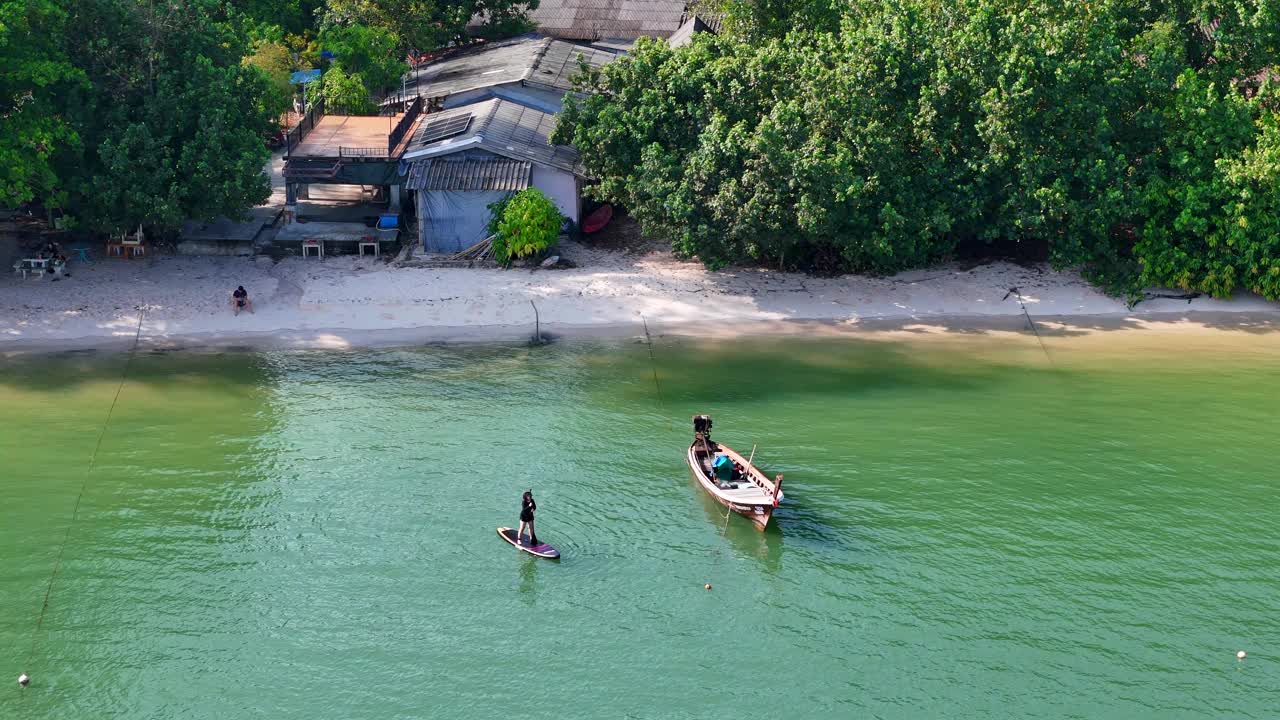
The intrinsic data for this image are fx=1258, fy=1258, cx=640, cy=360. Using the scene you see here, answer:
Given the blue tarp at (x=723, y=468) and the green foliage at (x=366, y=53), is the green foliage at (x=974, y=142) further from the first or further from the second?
the green foliage at (x=366, y=53)

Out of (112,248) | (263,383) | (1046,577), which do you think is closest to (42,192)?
(112,248)

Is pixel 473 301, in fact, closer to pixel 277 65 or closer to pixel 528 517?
pixel 528 517

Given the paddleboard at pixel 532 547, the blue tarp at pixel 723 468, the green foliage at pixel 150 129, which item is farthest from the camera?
the green foliage at pixel 150 129

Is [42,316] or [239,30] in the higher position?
[239,30]

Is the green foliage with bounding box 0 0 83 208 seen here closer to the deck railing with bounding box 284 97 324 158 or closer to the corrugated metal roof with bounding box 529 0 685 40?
the deck railing with bounding box 284 97 324 158

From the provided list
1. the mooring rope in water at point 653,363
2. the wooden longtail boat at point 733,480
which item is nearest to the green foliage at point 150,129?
the mooring rope in water at point 653,363

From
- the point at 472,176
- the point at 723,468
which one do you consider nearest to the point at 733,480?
the point at 723,468

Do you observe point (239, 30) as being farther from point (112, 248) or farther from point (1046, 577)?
point (1046, 577)
